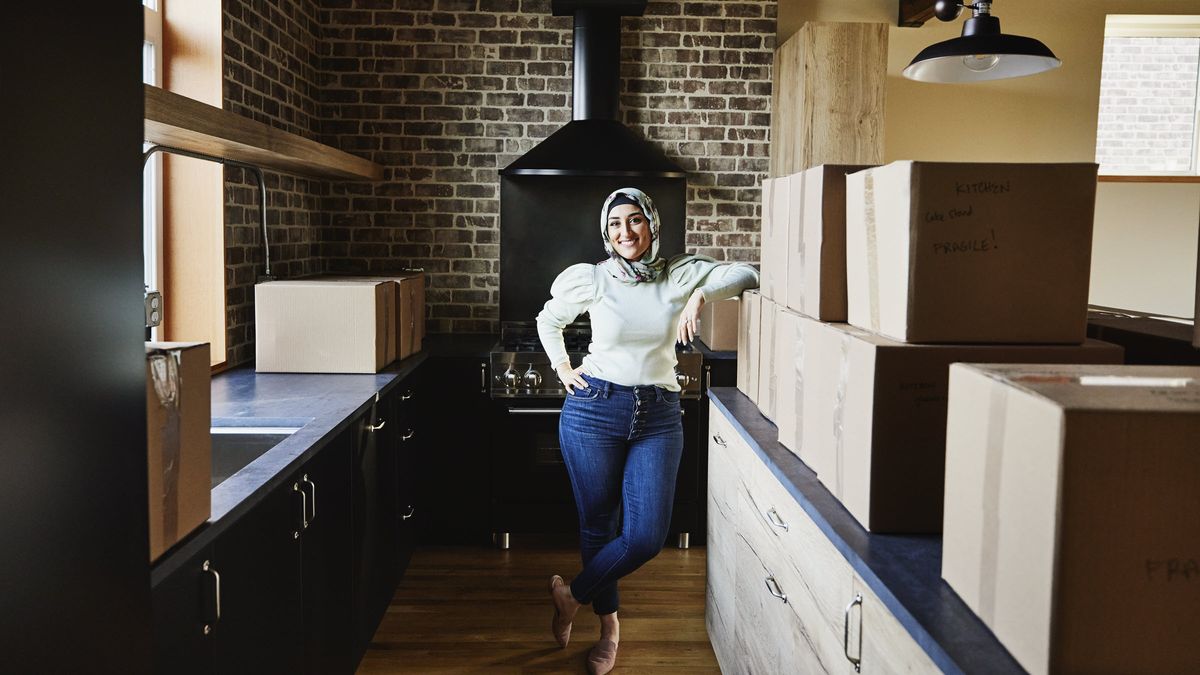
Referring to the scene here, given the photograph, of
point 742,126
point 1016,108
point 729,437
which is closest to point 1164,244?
point 1016,108

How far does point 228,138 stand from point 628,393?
1.32 m

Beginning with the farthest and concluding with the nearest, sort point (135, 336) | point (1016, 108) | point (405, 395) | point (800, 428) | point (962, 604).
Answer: point (1016, 108)
point (405, 395)
point (800, 428)
point (962, 604)
point (135, 336)

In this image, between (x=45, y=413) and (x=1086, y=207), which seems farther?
(x=1086, y=207)

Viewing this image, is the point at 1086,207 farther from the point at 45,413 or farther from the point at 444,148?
the point at 444,148

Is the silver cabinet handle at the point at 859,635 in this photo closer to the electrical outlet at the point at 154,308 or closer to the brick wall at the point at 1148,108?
the electrical outlet at the point at 154,308

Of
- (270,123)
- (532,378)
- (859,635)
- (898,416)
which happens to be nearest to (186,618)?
(859,635)

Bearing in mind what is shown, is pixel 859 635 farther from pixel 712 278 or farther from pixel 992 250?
pixel 712 278

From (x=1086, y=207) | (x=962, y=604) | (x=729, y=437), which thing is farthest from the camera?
(x=729, y=437)

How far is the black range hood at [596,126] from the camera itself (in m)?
4.23

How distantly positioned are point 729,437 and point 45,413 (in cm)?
200

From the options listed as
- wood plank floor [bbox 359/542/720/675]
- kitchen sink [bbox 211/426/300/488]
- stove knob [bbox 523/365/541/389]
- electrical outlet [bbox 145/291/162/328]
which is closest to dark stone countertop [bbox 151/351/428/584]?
kitchen sink [bbox 211/426/300/488]

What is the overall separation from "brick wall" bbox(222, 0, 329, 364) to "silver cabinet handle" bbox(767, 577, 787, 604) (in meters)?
2.09

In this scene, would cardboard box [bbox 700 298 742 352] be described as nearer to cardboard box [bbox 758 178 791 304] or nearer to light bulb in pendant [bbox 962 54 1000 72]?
light bulb in pendant [bbox 962 54 1000 72]

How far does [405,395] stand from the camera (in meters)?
3.62
